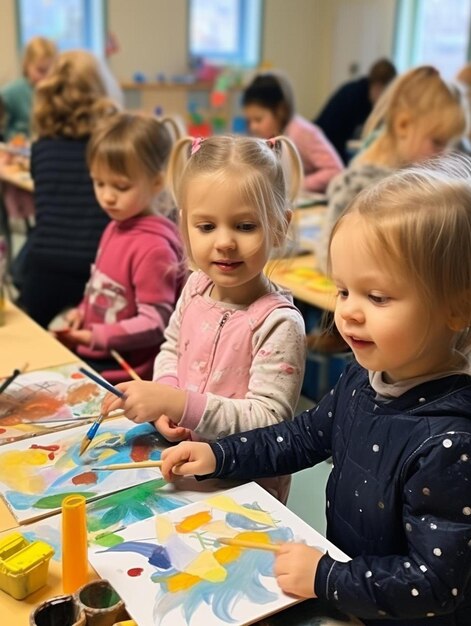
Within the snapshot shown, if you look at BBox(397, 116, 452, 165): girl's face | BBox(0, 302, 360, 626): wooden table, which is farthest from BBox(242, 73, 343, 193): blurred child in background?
BBox(0, 302, 360, 626): wooden table

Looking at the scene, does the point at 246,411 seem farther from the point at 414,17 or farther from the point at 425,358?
the point at 414,17

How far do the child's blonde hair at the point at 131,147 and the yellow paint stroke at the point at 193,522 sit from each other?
0.98 m

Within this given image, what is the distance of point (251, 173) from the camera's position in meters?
1.15

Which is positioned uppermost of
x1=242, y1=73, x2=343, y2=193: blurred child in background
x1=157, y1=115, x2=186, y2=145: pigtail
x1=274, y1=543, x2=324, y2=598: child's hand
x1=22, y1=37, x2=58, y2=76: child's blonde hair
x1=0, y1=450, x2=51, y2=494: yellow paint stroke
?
x1=22, y1=37, x2=58, y2=76: child's blonde hair

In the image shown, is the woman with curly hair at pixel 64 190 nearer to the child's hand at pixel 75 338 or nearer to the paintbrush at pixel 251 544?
the child's hand at pixel 75 338

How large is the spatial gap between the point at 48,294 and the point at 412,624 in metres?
1.67

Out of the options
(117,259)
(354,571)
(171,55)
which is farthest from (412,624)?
(171,55)

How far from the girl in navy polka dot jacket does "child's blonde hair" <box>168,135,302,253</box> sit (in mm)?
301

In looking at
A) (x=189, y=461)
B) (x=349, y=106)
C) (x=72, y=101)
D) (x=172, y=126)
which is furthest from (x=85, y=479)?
(x=349, y=106)

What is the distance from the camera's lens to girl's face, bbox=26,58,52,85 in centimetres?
451

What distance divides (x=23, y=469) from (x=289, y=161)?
2.24 ft

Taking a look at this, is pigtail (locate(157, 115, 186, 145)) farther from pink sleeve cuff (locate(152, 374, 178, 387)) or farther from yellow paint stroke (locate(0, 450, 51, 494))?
yellow paint stroke (locate(0, 450, 51, 494))

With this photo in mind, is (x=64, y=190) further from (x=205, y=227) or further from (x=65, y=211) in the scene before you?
(x=205, y=227)

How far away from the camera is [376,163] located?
7.38 ft
